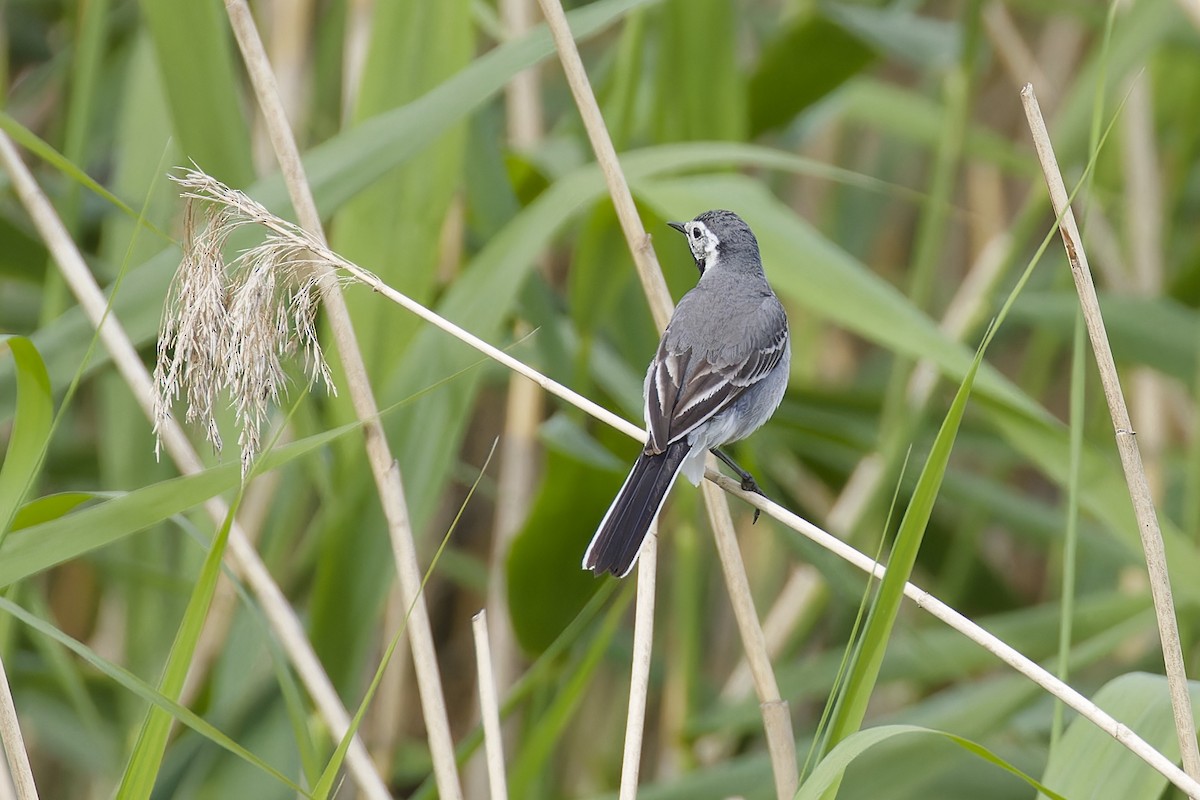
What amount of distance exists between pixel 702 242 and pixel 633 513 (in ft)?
2.48

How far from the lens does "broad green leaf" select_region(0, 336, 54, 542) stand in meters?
1.37

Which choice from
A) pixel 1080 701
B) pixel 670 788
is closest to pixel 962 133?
pixel 670 788

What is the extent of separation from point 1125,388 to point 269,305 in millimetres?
3109

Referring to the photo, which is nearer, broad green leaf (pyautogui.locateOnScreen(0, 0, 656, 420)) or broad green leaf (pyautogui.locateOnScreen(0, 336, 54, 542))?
broad green leaf (pyautogui.locateOnScreen(0, 336, 54, 542))

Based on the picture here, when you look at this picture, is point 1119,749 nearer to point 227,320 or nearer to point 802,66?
point 227,320

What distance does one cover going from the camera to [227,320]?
4.84 ft

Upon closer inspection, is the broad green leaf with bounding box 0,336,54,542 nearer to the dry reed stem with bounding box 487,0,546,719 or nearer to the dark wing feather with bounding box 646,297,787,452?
the dark wing feather with bounding box 646,297,787,452

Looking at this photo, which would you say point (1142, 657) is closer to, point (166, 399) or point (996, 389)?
point (996, 389)

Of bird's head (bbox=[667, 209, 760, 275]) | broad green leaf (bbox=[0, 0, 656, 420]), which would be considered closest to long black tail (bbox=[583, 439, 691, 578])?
bird's head (bbox=[667, 209, 760, 275])

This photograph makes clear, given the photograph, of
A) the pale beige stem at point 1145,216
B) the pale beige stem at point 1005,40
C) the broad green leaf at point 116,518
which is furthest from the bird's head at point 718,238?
the pale beige stem at point 1005,40

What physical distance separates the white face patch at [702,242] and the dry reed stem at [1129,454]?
31.7 inches

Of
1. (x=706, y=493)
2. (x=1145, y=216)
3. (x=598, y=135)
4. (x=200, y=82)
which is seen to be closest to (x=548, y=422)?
(x=706, y=493)

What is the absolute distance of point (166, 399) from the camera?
4.70 feet

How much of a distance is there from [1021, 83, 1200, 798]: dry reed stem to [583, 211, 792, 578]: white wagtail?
613 mm
